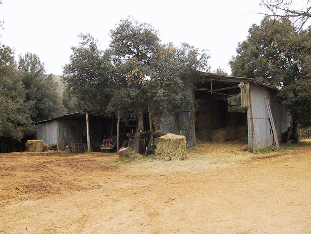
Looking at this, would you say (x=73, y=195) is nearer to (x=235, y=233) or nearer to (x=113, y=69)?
(x=235, y=233)

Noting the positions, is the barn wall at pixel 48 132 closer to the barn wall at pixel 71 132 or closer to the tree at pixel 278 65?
the barn wall at pixel 71 132

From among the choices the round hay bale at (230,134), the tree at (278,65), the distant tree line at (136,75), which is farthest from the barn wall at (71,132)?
the tree at (278,65)

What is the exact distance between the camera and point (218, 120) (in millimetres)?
21219

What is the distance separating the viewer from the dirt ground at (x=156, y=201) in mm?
4070

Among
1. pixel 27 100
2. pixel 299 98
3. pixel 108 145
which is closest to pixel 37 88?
pixel 27 100

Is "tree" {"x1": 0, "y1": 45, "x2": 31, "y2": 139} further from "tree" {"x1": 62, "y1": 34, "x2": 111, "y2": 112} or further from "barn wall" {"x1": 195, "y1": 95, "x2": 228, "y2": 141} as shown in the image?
"barn wall" {"x1": 195, "y1": 95, "x2": 228, "y2": 141}

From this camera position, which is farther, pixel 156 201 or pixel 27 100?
pixel 27 100

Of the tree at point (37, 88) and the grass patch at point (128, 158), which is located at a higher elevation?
the tree at point (37, 88)

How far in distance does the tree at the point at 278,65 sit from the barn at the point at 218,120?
1173 millimetres

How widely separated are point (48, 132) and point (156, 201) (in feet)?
62.9

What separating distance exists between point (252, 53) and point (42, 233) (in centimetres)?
1988

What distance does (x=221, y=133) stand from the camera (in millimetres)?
18203

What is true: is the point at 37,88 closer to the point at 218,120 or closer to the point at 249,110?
the point at 218,120

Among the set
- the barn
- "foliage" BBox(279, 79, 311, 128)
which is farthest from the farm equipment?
"foliage" BBox(279, 79, 311, 128)
